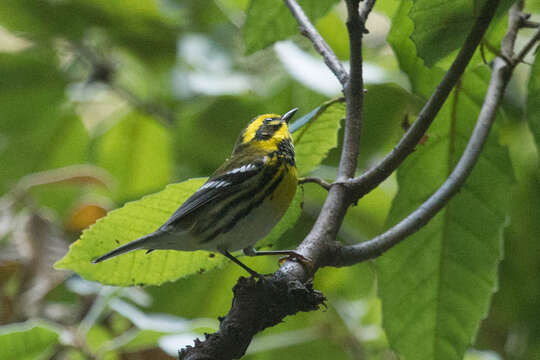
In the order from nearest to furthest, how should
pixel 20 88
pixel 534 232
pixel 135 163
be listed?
pixel 534 232 < pixel 20 88 < pixel 135 163

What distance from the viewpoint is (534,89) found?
1218mm

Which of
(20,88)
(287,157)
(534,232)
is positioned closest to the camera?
(287,157)

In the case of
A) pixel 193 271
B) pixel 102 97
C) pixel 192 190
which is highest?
pixel 102 97

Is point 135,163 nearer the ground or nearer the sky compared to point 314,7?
nearer the sky

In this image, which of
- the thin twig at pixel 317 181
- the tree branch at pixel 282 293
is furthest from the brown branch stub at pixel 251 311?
the thin twig at pixel 317 181

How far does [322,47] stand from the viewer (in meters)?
1.12

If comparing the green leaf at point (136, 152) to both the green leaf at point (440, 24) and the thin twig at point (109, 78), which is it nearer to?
the thin twig at point (109, 78)

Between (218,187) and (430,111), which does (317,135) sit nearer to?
(218,187)

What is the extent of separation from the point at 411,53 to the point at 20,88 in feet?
4.71

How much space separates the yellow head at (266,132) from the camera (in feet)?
4.81

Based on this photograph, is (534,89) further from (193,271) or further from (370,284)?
(370,284)

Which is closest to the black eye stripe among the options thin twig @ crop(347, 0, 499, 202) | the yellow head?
the yellow head

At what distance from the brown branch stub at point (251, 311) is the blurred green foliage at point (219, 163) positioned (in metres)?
0.41

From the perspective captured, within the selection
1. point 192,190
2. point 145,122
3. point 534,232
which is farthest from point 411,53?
point 145,122
